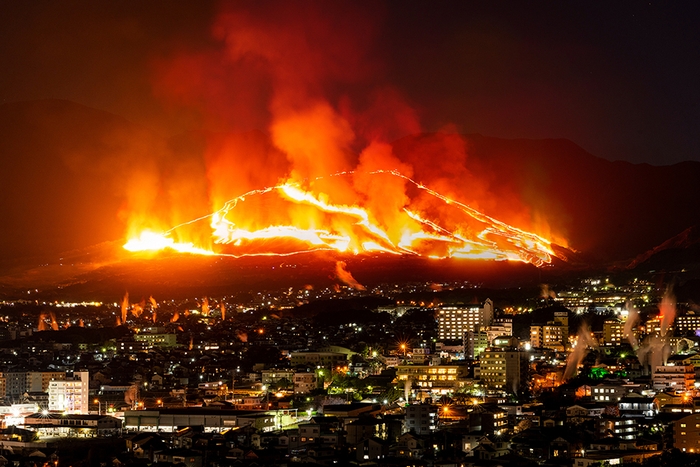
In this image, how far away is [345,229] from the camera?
52.3m

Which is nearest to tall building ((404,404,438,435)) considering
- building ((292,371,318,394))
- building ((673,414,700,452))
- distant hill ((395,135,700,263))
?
building ((673,414,700,452))

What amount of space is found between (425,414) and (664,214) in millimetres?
44870

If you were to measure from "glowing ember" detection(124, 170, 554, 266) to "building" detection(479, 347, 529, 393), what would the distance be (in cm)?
2036

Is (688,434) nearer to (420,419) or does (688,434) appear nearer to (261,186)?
(420,419)

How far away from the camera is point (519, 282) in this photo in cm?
4728

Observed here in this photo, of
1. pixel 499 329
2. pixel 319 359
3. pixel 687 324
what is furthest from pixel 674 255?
pixel 319 359

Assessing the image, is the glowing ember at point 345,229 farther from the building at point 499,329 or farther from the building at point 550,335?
the building at point 550,335

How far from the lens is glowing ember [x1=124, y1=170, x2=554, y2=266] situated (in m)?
50.7

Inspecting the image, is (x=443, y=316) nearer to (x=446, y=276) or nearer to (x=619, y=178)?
(x=446, y=276)

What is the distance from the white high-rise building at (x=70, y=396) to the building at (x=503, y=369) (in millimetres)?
8074

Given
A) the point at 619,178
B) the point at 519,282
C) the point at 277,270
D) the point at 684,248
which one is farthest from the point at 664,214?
the point at 277,270

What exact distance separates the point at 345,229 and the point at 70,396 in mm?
25354

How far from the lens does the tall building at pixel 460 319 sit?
3734 cm

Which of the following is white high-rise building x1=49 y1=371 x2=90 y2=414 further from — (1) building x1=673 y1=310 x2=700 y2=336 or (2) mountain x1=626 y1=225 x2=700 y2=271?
(2) mountain x1=626 y1=225 x2=700 y2=271
